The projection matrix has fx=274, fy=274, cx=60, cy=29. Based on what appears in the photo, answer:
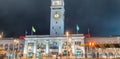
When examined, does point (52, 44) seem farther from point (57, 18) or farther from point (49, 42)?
point (57, 18)

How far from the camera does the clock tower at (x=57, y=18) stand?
14825 centimetres

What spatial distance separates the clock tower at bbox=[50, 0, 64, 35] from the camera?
14825 centimetres

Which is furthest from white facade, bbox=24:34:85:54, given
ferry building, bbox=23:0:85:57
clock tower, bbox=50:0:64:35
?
clock tower, bbox=50:0:64:35

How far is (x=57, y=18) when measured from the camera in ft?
491

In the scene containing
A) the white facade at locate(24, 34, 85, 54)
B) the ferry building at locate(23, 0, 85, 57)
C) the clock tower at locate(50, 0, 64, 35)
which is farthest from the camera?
the clock tower at locate(50, 0, 64, 35)

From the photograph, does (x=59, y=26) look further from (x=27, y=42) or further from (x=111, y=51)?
(x=111, y=51)

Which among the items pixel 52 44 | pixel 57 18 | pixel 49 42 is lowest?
pixel 52 44

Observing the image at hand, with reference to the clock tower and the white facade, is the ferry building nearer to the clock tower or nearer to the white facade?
the white facade

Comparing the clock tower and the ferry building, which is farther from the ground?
the clock tower

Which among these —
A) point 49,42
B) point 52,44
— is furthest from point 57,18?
point 52,44

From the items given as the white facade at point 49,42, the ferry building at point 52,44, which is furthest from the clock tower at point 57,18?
the white facade at point 49,42

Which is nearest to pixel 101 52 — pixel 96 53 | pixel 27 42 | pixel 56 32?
pixel 96 53

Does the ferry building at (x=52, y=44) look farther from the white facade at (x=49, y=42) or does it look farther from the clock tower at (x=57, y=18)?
the clock tower at (x=57, y=18)

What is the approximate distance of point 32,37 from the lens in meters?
140
